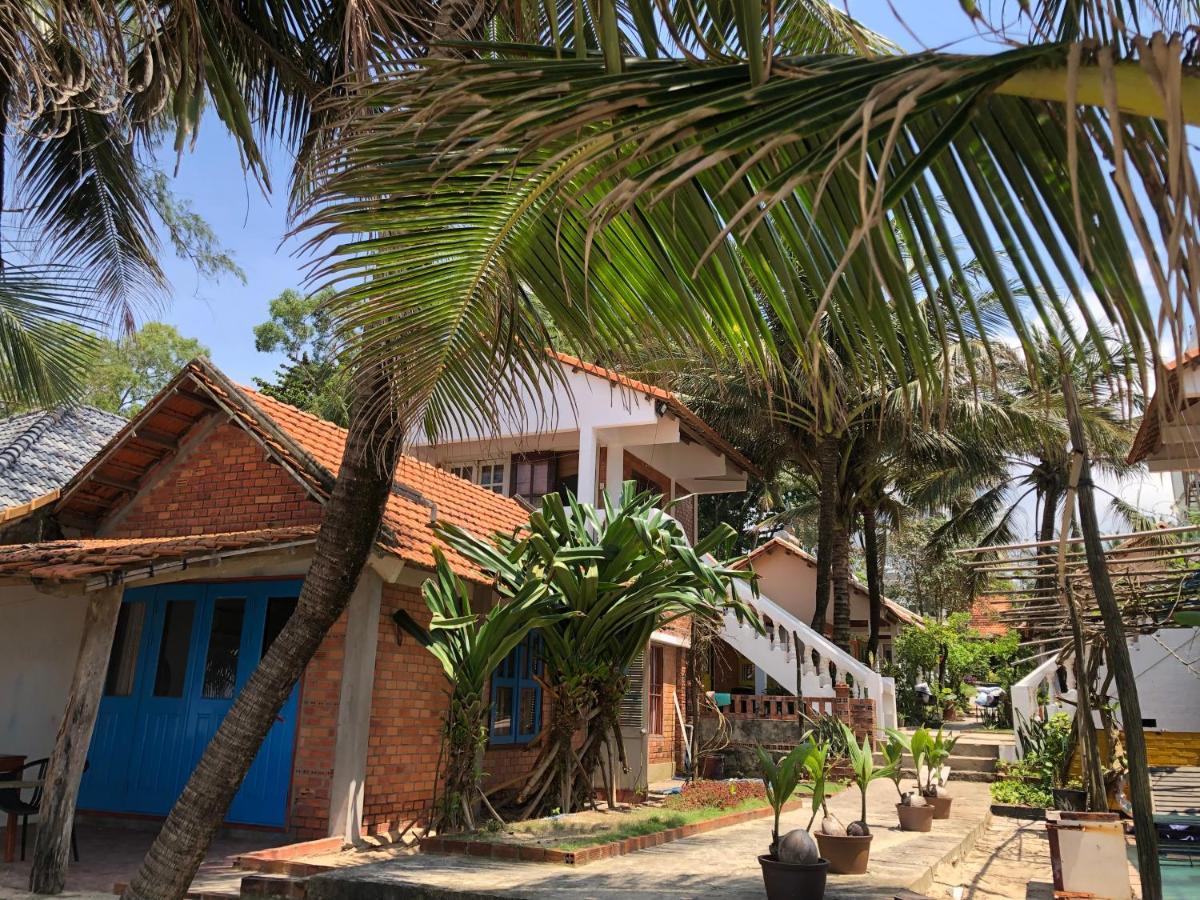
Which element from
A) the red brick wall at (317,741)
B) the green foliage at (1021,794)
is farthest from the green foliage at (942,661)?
the red brick wall at (317,741)

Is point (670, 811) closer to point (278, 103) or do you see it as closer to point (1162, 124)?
point (278, 103)

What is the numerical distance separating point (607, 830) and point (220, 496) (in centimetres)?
521

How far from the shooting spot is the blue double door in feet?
29.6

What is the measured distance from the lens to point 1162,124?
147 cm

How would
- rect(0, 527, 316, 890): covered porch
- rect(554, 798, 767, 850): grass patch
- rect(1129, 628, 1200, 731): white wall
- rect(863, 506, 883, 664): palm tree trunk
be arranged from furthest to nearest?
rect(863, 506, 883, 664): palm tree trunk < rect(1129, 628, 1200, 731): white wall < rect(554, 798, 767, 850): grass patch < rect(0, 527, 316, 890): covered porch

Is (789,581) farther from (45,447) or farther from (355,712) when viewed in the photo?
(355,712)

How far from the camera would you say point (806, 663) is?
1590cm

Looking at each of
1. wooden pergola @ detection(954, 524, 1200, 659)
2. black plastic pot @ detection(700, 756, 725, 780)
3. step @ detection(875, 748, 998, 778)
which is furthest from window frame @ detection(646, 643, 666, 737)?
wooden pergola @ detection(954, 524, 1200, 659)

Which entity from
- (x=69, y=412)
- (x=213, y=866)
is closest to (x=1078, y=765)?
(x=213, y=866)

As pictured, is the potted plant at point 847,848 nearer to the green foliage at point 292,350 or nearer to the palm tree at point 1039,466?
the palm tree at point 1039,466

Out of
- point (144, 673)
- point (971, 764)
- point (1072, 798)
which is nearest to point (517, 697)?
point (144, 673)

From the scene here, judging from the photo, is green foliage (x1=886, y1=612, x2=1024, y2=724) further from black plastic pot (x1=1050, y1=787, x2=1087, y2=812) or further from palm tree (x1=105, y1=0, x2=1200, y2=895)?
palm tree (x1=105, y1=0, x2=1200, y2=895)

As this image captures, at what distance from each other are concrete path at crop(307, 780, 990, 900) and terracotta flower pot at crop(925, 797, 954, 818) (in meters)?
1.15

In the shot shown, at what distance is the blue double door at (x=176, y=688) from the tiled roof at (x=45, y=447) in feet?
9.81
